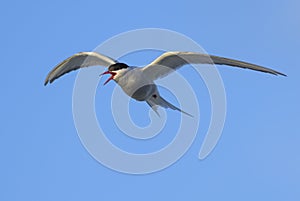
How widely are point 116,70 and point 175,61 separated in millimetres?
1443

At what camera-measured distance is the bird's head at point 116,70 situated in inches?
629

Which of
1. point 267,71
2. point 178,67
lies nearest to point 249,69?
point 267,71

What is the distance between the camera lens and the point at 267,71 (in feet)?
45.9

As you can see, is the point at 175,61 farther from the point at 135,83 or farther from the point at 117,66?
the point at 117,66

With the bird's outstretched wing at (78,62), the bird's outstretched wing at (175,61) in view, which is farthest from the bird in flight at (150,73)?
the bird's outstretched wing at (78,62)

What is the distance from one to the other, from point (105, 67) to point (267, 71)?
5.32m

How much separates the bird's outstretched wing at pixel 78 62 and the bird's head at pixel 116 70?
1224 millimetres

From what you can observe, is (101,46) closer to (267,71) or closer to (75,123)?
(75,123)

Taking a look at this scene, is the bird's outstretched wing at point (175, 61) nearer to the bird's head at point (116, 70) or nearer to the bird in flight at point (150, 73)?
the bird in flight at point (150, 73)

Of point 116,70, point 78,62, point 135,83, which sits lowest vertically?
point 135,83

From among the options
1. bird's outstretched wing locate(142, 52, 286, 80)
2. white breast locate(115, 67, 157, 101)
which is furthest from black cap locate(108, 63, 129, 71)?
bird's outstretched wing locate(142, 52, 286, 80)

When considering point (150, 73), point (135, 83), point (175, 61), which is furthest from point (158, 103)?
point (175, 61)

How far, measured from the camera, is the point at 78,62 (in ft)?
61.1

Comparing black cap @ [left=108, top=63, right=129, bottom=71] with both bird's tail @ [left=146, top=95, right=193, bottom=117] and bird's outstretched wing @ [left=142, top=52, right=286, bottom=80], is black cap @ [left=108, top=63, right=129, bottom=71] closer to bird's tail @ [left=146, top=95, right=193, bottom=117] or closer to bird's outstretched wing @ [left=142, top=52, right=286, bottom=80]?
bird's outstretched wing @ [left=142, top=52, right=286, bottom=80]
